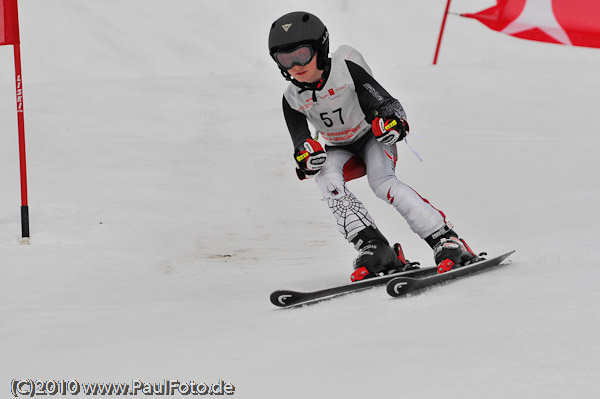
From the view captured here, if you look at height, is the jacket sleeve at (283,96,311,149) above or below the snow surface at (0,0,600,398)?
above

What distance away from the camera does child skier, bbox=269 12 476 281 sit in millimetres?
4062

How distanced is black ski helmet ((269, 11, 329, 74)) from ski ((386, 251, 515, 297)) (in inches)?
54.5

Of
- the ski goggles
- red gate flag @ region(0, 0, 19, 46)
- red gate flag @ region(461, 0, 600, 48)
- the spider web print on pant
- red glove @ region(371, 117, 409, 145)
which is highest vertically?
red gate flag @ region(461, 0, 600, 48)

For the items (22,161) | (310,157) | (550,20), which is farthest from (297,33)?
(550,20)

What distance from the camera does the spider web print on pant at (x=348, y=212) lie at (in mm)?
4254

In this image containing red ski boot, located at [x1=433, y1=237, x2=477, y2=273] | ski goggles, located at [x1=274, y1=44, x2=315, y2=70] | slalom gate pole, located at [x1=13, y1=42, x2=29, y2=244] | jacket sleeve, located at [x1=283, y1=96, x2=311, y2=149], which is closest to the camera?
red ski boot, located at [x1=433, y1=237, x2=477, y2=273]

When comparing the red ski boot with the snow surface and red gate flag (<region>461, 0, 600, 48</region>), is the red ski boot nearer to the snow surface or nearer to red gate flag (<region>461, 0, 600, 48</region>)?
the snow surface

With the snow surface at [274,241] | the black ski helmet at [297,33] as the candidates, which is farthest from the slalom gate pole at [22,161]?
the black ski helmet at [297,33]

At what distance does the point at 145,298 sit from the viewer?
14.9 ft

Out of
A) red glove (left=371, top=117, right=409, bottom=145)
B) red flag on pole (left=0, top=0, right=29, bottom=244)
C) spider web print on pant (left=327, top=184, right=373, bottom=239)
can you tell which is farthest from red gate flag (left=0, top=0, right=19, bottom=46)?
red glove (left=371, top=117, right=409, bottom=145)

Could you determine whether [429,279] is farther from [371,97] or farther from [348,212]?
[371,97]

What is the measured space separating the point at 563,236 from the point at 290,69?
83.4 inches

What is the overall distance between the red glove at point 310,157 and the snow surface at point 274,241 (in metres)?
0.79

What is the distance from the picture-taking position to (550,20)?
34.2ft
